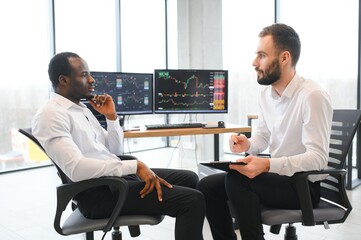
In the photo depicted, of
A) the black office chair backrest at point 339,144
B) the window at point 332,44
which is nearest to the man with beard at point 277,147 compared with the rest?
the black office chair backrest at point 339,144

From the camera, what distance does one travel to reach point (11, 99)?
14.1 feet

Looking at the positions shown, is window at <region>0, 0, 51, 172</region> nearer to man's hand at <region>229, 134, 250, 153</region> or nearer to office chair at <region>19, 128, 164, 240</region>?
office chair at <region>19, 128, 164, 240</region>

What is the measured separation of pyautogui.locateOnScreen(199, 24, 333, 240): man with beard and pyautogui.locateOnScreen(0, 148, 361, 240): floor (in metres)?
0.85

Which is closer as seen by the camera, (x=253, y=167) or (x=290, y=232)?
(x=253, y=167)

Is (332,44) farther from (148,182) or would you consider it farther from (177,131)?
(148,182)

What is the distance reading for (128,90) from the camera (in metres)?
2.80

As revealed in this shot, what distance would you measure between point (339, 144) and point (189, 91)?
153 centimetres

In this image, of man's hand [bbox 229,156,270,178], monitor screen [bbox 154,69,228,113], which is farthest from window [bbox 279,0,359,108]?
man's hand [bbox 229,156,270,178]

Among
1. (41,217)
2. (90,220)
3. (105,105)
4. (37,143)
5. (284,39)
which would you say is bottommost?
(41,217)

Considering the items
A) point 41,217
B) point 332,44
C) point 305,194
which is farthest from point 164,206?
point 332,44

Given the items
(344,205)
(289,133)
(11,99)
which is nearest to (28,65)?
(11,99)

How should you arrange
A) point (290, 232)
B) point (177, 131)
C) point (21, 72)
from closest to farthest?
point (290, 232) → point (177, 131) → point (21, 72)

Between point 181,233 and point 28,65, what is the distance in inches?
150

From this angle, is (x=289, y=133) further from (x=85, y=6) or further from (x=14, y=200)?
(x=85, y=6)
